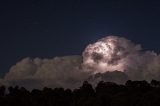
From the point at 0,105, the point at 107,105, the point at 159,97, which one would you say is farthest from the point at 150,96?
the point at 0,105

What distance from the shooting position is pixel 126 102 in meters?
195

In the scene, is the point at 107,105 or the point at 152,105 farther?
the point at 107,105

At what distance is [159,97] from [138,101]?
975 centimetres

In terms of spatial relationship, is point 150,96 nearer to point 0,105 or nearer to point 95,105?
point 95,105

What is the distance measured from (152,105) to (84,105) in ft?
104

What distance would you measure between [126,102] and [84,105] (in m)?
19.4

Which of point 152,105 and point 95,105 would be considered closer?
point 152,105

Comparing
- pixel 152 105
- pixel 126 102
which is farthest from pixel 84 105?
pixel 152 105

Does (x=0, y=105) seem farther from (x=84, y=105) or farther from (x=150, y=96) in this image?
(x=150, y=96)

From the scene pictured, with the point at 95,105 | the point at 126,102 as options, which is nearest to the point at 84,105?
the point at 95,105

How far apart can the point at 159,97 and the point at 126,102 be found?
15094mm

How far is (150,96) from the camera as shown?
195 m

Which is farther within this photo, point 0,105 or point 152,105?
point 0,105

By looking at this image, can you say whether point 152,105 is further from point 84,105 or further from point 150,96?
point 84,105
